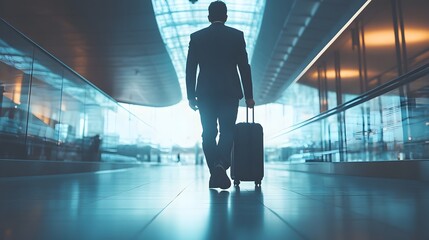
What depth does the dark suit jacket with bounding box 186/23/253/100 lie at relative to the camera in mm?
3924

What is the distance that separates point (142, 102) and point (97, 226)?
30.6 metres

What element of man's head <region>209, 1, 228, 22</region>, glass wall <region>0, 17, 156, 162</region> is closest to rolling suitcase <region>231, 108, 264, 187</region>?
man's head <region>209, 1, 228, 22</region>

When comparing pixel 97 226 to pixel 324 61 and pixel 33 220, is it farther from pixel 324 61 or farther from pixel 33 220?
pixel 324 61

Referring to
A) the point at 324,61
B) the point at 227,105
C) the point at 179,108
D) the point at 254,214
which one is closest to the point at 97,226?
the point at 254,214

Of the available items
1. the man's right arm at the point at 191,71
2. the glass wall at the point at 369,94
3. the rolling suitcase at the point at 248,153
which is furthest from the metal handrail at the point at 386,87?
the man's right arm at the point at 191,71

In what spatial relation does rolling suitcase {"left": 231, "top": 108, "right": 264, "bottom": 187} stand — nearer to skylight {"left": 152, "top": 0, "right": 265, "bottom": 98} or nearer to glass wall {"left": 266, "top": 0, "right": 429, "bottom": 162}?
glass wall {"left": 266, "top": 0, "right": 429, "bottom": 162}

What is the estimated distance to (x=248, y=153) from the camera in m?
4.57

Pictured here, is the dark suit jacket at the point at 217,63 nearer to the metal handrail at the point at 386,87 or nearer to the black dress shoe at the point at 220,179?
the black dress shoe at the point at 220,179

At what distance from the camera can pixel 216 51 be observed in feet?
13.1

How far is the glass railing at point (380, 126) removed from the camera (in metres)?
5.20

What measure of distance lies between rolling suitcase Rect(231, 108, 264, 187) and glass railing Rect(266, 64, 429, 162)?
7.58 ft

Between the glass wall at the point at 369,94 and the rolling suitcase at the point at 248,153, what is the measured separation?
7.59ft

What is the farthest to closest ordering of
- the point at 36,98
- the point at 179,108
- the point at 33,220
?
the point at 179,108 < the point at 36,98 < the point at 33,220

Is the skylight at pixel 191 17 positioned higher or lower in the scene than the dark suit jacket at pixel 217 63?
higher
